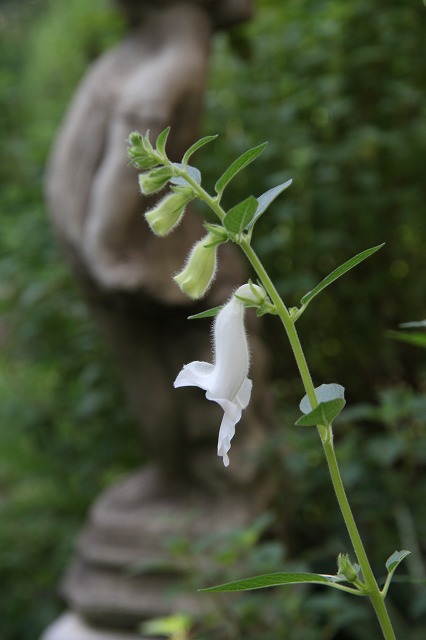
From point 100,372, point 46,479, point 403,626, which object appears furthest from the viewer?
point 46,479

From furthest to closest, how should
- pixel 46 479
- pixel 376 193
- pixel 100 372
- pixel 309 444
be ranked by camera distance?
1. pixel 46 479
2. pixel 100 372
3. pixel 376 193
4. pixel 309 444

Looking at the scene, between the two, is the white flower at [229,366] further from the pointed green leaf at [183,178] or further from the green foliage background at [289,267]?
the green foliage background at [289,267]

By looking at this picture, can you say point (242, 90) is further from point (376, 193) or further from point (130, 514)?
point (130, 514)

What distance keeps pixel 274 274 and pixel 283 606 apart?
1127 millimetres

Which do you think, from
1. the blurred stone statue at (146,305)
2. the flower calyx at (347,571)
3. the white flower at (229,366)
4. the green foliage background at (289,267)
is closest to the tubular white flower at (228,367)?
the white flower at (229,366)

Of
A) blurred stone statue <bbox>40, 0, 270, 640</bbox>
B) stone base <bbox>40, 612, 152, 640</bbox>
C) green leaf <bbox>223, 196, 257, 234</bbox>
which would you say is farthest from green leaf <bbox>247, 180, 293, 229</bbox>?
stone base <bbox>40, 612, 152, 640</bbox>

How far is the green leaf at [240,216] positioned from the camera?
554 mm

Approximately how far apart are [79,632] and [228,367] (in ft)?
6.61

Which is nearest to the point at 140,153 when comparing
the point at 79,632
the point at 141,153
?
the point at 141,153

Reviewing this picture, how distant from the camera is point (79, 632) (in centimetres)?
245

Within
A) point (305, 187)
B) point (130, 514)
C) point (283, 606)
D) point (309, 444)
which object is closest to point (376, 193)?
point (305, 187)

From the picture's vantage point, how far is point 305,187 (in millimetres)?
2625

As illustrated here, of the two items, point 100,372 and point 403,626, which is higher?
point 100,372

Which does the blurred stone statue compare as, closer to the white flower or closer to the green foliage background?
the green foliage background
